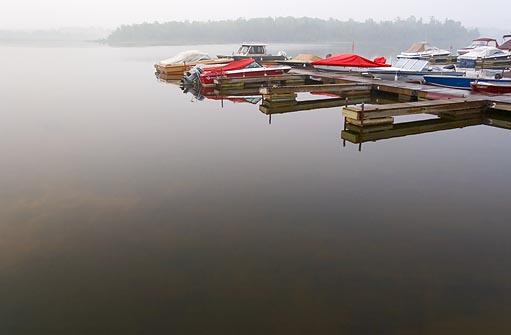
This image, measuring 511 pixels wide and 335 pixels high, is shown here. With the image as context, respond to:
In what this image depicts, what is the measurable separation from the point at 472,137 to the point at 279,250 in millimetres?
10186

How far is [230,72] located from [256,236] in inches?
767

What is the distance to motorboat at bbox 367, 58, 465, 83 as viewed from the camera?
2208 cm

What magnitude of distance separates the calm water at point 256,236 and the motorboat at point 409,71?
9.51m

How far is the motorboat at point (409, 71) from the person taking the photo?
2208 cm

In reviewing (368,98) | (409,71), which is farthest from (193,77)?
(409,71)

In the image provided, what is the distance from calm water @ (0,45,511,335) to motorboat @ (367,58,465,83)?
31.2ft

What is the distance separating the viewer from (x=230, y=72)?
81.5 ft

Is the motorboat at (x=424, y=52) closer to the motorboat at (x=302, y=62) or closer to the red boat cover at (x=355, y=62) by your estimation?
the motorboat at (x=302, y=62)

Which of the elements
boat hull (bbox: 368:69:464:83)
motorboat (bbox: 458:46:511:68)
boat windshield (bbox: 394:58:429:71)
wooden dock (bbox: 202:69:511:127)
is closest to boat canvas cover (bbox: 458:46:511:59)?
motorboat (bbox: 458:46:511:68)

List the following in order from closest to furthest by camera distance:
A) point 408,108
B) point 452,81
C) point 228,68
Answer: point 408,108 < point 452,81 < point 228,68

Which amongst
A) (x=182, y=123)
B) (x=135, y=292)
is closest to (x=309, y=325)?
(x=135, y=292)

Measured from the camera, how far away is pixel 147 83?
29812 millimetres

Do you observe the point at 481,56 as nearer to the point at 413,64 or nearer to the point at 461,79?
the point at 413,64

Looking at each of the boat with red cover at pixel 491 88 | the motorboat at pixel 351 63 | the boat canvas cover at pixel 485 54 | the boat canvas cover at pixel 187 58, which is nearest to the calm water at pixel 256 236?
the boat with red cover at pixel 491 88
